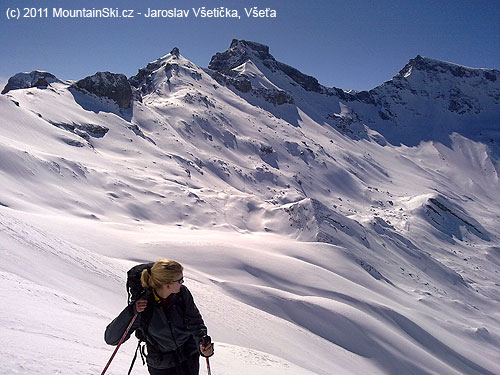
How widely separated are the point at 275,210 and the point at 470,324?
2704cm

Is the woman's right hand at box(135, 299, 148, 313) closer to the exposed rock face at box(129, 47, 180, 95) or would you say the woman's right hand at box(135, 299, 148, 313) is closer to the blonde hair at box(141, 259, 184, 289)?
the blonde hair at box(141, 259, 184, 289)

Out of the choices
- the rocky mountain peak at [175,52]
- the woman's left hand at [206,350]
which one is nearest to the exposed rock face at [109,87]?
the rocky mountain peak at [175,52]

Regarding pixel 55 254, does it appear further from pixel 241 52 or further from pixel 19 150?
pixel 241 52

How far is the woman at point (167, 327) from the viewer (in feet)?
13.8

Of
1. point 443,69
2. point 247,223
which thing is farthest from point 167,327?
point 443,69

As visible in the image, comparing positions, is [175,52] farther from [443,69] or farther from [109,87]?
[443,69]

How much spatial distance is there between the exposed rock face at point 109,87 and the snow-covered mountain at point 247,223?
10.1 inches

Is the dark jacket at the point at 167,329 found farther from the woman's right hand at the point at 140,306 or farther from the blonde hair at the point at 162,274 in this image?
the blonde hair at the point at 162,274

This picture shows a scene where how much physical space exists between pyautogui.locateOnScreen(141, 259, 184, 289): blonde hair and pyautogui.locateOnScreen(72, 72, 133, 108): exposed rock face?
7472 cm

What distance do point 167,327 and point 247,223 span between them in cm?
5090

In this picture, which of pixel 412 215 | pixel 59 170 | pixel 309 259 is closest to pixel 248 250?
pixel 309 259

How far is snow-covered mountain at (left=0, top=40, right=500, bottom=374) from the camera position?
1455cm

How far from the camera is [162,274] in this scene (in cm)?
401

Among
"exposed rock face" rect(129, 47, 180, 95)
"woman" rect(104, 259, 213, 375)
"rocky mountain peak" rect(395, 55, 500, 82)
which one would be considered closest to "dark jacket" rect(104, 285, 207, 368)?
"woman" rect(104, 259, 213, 375)
